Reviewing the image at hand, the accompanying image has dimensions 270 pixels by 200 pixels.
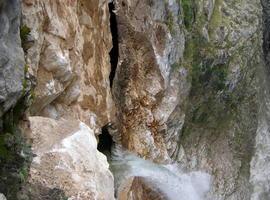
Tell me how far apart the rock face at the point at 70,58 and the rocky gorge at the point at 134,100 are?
0.09 feet

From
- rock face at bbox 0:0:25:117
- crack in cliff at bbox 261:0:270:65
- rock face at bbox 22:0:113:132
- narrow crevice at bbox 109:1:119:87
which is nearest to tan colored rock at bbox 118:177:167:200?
rock face at bbox 22:0:113:132

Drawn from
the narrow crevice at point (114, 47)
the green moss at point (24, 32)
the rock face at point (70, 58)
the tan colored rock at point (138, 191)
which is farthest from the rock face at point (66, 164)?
the narrow crevice at point (114, 47)

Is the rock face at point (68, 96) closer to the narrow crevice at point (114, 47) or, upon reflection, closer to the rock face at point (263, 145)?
the narrow crevice at point (114, 47)

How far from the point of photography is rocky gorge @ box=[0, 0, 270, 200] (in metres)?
7.00

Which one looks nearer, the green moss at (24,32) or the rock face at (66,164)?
the rock face at (66,164)

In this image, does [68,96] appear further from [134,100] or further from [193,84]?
[193,84]

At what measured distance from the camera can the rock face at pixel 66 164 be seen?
6949 millimetres

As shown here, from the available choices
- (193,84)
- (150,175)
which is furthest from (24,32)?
(193,84)

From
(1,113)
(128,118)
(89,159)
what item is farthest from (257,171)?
(1,113)

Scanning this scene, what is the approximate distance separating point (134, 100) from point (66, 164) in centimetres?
642

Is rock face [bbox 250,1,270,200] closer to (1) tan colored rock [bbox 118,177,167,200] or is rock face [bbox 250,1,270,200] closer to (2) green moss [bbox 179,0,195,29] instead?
(2) green moss [bbox 179,0,195,29]

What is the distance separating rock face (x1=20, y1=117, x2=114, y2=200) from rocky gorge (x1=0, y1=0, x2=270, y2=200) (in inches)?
0.7

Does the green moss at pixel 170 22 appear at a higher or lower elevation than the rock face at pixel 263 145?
higher

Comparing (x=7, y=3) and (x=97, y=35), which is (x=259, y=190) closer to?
(x=97, y=35)
